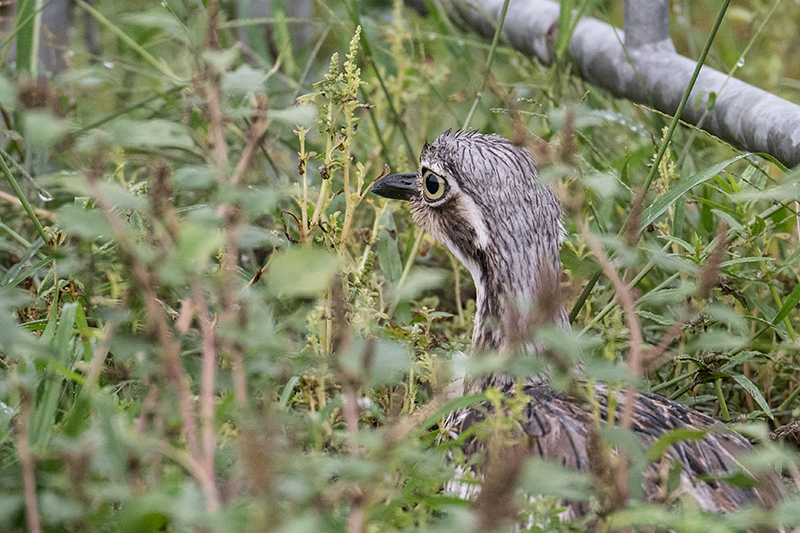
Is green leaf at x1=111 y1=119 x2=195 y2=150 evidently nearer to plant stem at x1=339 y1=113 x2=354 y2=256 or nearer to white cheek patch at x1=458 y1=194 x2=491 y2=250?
plant stem at x1=339 y1=113 x2=354 y2=256

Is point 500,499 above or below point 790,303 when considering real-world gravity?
above

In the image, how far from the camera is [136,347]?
1.23m

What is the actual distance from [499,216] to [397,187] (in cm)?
42

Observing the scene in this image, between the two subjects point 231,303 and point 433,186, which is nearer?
point 231,303

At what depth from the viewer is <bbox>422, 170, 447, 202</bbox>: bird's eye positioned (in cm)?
212

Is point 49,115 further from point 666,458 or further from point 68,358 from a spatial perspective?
point 666,458

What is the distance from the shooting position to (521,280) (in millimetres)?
1948

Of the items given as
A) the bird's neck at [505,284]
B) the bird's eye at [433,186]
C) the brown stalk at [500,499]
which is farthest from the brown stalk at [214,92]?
the bird's eye at [433,186]

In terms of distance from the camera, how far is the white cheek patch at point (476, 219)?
1.98m

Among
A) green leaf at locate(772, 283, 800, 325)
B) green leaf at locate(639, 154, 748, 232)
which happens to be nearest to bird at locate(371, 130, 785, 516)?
green leaf at locate(639, 154, 748, 232)

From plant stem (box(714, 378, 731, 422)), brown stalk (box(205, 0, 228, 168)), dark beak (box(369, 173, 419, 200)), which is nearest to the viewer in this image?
brown stalk (box(205, 0, 228, 168))

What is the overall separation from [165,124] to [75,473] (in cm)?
46

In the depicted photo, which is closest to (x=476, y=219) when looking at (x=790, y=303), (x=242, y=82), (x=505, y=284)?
(x=505, y=284)

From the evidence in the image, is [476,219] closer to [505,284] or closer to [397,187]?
[505,284]
